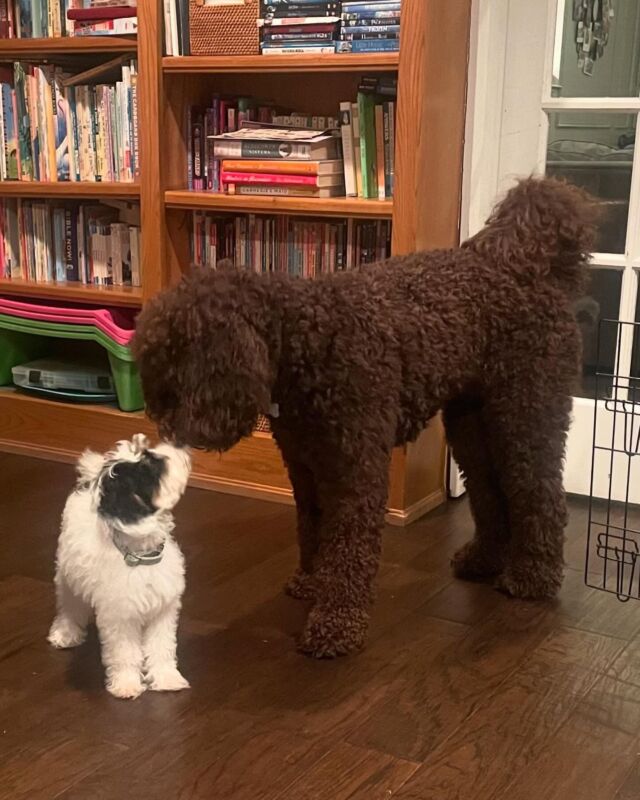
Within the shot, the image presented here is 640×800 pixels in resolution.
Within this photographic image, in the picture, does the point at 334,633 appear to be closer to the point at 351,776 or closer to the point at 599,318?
the point at 351,776

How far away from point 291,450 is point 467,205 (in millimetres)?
1029

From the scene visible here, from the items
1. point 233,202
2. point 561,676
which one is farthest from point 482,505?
point 233,202

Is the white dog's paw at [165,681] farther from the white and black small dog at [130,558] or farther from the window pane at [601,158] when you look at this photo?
the window pane at [601,158]

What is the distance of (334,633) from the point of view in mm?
1960

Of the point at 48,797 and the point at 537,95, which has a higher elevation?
the point at 537,95

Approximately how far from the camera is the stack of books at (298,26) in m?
2.53

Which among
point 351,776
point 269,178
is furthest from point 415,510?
point 351,776

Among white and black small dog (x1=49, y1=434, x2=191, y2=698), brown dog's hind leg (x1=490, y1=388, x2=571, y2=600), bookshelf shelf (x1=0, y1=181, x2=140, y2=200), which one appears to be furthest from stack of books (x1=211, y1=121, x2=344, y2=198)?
white and black small dog (x1=49, y1=434, x2=191, y2=698)

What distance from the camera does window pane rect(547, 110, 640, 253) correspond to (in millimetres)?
2684

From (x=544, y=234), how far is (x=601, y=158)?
77 cm

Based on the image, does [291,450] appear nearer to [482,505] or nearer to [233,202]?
[482,505]

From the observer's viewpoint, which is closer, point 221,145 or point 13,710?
point 13,710

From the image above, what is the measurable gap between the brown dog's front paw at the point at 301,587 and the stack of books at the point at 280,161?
1.04m

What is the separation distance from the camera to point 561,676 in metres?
1.90
